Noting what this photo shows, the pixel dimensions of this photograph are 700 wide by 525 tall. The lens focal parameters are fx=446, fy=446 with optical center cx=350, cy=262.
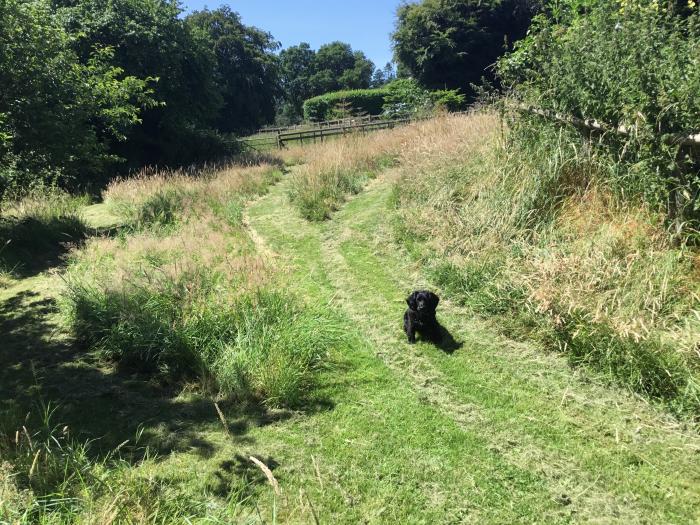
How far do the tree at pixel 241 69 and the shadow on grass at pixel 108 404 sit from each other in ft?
121

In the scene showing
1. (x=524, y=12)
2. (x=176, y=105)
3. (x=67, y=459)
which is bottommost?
(x=67, y=459)

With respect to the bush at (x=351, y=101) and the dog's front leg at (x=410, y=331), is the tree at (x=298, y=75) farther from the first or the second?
the dog's front leg at (x=410, y=331)

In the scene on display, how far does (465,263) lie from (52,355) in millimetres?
5024

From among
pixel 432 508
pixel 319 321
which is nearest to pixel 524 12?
pixel 319 321

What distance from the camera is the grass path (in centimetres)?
281

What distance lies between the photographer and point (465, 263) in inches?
230

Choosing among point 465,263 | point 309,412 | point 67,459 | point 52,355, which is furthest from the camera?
point 465,263

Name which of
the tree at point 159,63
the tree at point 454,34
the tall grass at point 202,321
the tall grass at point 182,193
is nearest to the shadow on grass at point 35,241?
the tall grass at point 182,193

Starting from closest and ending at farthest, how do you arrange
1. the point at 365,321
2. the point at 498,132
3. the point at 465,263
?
the point at 365,321 < the point at 465,263 < the point at 498,132

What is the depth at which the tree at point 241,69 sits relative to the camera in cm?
4031

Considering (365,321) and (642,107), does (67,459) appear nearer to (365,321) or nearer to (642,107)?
(365,321)

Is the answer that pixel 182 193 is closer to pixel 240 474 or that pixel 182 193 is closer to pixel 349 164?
pixel 349 164

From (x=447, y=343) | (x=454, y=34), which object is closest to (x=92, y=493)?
(x=447, y=343)

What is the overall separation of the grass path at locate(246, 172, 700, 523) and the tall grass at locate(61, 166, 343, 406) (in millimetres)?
473
